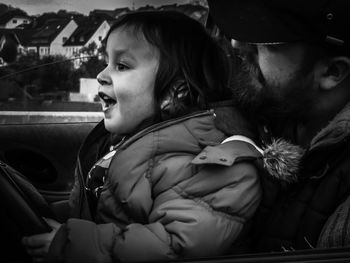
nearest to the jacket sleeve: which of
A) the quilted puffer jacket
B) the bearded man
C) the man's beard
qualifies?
the quilted puffer jacket

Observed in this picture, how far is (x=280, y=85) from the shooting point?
5.92ft

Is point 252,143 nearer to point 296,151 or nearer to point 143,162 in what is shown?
point 296,151

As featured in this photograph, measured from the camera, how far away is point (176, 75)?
1862mm

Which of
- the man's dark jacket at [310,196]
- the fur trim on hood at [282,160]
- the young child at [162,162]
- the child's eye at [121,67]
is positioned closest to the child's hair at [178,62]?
the young child at [162,162]

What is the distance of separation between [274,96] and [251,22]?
24 cm

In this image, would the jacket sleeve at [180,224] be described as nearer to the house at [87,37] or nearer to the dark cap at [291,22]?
the dark cap at [291,22]

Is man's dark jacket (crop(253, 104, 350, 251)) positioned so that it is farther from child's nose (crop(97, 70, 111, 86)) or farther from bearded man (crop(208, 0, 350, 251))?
child's nose (crop(97, 70, 111, 86))

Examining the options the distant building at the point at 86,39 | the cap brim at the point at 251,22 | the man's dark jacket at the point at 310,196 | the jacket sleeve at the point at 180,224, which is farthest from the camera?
the distant building at the point at 86,39

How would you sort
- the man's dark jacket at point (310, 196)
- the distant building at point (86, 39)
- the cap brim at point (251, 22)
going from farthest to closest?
the distant building at point (86, 39) → the cap brim at point (251, 22) → the man's dark jacket at point (310, 196)

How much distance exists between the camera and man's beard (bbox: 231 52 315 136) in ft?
5.86

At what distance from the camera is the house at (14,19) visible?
5.91ft

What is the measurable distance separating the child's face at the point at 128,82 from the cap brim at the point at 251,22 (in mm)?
243

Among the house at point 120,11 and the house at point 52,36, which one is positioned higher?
the house at point 120,11

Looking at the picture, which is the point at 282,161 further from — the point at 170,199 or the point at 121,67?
the point at 121,67
